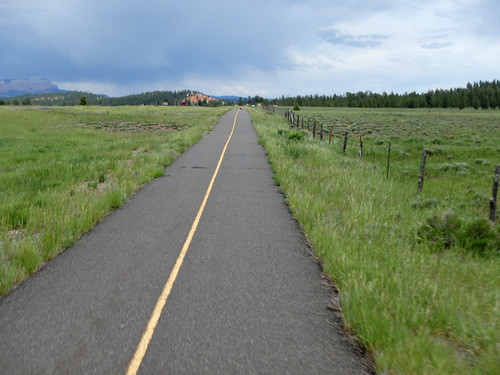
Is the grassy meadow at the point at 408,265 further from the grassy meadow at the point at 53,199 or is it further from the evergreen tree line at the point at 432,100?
the evergreen tree line at the point at 432,100

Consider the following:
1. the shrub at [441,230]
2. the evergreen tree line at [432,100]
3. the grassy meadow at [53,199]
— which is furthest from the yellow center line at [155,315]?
the evergreen tree line at [432,100]

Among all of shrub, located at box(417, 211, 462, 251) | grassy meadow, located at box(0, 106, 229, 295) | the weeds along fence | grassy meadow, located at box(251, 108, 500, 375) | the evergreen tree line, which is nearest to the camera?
grassy meadow, located at box(251, 108, 500, 375)

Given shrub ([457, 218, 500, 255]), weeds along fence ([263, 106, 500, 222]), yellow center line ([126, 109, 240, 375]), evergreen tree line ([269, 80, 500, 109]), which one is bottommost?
yellow center line ([126, 109, 240, 375])

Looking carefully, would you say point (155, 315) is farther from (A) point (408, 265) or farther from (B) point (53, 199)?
(B) point (53, 199)

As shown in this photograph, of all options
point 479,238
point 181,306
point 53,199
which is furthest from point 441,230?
point 53,199

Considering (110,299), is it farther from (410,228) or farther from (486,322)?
(410,228)

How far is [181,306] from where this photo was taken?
4.25 metres

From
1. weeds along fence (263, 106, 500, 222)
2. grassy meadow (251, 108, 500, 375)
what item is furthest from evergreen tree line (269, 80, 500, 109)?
grassy meadow (251, 108, 500, 375)

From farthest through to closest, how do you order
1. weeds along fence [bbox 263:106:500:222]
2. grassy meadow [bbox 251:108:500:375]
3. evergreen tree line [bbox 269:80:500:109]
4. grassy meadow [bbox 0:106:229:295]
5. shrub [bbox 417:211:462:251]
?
evergreen tree line [bbox 269:80:500:109], weeds along fence [bbox 263:106:500:222], shrub [bbox 417:211:462:251], grassy meadow [bbox 0:106:229:295], grassy meadow [bbox 251:108:500:375]

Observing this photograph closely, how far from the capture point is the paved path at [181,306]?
3295mm

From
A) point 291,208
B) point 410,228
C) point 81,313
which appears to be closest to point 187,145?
point 291,208

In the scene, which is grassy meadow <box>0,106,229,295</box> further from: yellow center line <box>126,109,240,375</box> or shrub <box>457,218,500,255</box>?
shrub <box>457,218,500,255</box>

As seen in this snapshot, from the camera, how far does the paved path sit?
329 centimetres

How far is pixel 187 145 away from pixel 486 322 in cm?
1901
